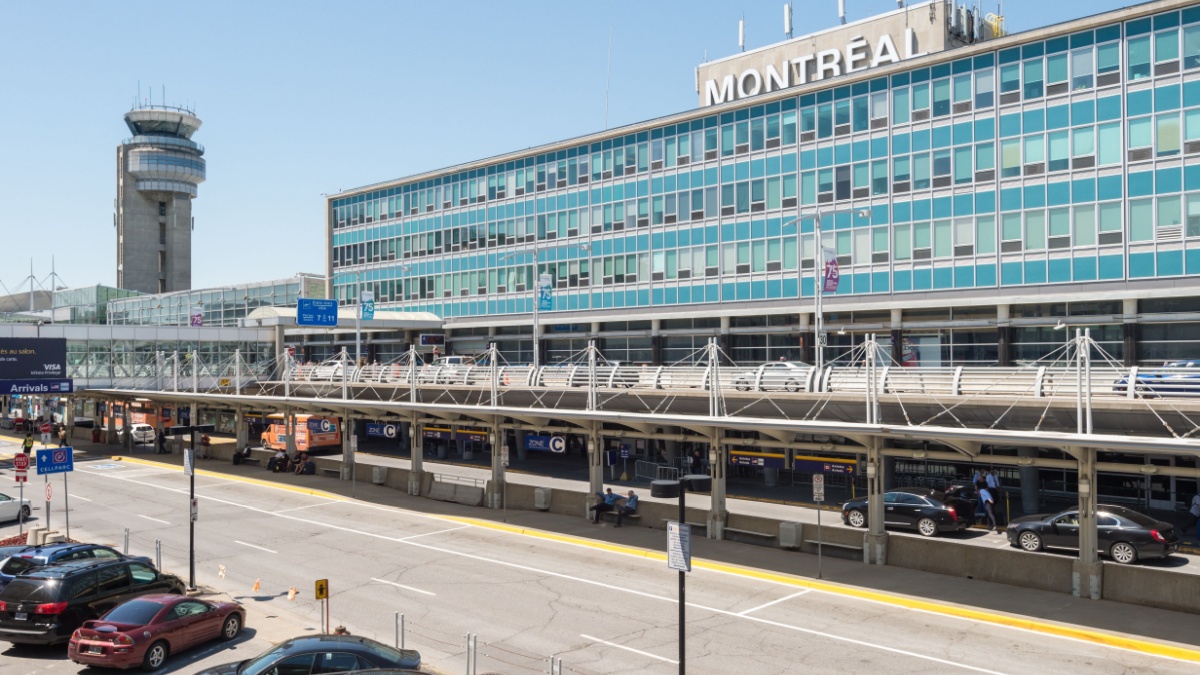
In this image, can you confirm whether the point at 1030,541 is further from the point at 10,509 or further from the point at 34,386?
the point at 34,386

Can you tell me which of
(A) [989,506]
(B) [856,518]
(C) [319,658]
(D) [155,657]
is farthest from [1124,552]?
(D) [155,657]

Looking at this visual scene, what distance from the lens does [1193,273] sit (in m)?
39.2

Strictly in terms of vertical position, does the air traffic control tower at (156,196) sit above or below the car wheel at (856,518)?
above

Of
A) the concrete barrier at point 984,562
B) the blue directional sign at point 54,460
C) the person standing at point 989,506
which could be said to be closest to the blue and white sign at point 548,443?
the concrete barrier at point 984,562

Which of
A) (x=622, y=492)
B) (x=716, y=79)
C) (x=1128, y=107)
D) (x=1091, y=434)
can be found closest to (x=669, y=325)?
(x=622, y=492)

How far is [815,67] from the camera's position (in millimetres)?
63188

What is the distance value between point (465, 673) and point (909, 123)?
128ft

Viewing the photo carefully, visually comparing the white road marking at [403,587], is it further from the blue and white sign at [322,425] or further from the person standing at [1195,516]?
the blue and white sign at [322,425]

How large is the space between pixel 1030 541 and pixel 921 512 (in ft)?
12.4

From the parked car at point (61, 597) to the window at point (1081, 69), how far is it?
42.1 meters

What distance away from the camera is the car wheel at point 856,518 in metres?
34.5

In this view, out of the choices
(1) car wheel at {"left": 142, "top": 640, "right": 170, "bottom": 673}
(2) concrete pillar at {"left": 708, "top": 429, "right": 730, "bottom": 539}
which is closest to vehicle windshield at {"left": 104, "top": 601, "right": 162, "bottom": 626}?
(1) car wheel at {"left": 142, "top": 640, "right": 170, "bottom": 673}

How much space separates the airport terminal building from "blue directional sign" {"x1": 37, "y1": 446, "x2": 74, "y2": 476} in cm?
2548

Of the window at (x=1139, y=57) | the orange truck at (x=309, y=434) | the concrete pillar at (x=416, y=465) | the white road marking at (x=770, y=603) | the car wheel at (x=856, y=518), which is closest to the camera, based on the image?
the white road marking at (x=770, y=603)
